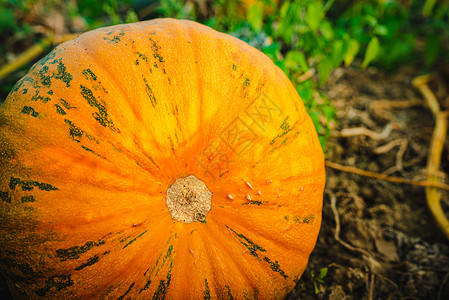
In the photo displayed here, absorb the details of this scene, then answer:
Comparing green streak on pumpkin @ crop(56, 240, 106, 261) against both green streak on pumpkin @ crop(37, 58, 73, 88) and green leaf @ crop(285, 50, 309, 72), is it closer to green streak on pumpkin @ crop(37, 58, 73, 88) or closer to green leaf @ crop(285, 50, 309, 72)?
green streak on pumpkin @ crop(37, 58, 73, 88)

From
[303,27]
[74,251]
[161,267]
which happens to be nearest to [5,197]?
[74,251]

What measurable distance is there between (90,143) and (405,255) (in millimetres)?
2154

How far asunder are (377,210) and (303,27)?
154 cm

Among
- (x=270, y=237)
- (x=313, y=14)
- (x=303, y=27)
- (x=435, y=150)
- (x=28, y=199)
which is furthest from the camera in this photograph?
(x=435, y=150)

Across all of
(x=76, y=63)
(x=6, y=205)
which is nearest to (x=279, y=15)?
(x=76, y=63)

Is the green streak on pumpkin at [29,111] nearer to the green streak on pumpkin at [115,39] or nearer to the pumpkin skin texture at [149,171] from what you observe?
the pumpkin skin texture at [149,171]

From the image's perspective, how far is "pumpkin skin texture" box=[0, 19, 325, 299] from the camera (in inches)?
44.6

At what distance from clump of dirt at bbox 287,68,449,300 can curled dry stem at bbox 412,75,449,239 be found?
8 centimetres

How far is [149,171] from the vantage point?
1.25 metres

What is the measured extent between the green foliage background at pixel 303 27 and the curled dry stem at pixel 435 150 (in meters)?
0.33

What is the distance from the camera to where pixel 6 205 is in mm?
1135

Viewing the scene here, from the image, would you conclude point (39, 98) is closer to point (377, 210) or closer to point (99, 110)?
point (99, 110)

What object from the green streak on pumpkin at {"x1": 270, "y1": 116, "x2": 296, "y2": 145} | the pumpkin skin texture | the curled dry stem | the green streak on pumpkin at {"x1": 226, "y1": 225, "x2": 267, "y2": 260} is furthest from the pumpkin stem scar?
the curled dry stem

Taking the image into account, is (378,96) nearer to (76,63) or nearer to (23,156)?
(76,63)
